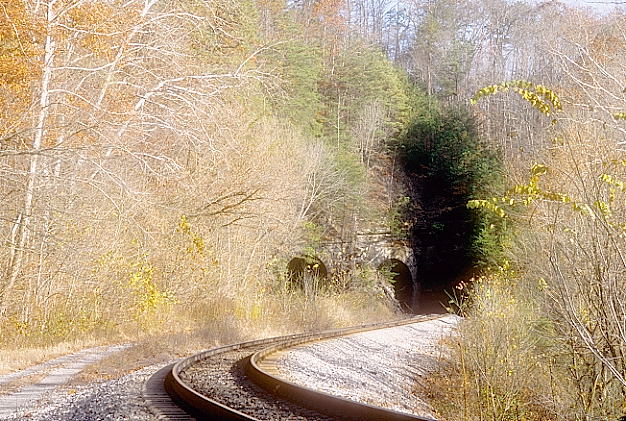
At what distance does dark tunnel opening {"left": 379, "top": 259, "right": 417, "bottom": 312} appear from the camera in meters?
40.3

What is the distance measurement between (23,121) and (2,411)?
7.35 m

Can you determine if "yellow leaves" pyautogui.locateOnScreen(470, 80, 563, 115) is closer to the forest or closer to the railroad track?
the forest

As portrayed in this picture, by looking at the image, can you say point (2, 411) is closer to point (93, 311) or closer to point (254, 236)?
point (93, 311)

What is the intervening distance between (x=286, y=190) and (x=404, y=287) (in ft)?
58.1

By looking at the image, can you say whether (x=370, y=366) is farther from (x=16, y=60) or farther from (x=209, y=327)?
(x=16, y=60)

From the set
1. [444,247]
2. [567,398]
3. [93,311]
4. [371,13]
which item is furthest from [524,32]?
[567,398]

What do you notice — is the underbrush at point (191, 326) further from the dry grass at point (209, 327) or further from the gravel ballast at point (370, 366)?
the gravel ballast at point (370, 366)

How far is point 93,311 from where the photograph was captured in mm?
17453

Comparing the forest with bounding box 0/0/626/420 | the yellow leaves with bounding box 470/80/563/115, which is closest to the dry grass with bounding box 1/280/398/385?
the forest with bounding box 0/0/626/420

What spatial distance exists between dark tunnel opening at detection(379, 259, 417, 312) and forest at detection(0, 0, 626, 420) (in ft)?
6.28

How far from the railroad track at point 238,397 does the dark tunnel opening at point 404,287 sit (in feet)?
93.6

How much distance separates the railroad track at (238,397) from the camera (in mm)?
6738

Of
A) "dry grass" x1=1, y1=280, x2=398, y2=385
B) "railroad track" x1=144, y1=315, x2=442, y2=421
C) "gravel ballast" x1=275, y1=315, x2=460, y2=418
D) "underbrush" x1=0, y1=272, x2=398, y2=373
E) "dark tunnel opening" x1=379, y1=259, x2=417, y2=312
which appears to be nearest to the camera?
"railroad track" x1=144, y1=315, x2=442, y2=421

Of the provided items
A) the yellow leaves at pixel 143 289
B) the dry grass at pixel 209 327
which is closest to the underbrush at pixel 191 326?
the dry grass at pixel 209 327
